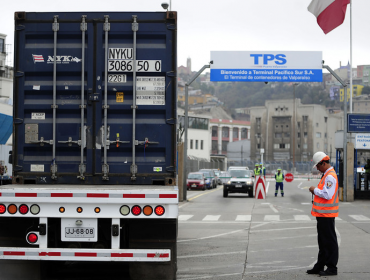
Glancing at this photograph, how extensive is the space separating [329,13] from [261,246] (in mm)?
7789

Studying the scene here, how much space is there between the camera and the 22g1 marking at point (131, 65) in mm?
8594

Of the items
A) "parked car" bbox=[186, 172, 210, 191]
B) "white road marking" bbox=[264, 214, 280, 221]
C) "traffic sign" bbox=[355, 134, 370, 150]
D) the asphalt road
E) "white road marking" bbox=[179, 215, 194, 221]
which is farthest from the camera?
"parked car" bbox=[186, 172, 210, 191]

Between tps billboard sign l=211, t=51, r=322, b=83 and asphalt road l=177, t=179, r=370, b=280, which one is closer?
asphalt road l=177, t=179, r=370, b=280

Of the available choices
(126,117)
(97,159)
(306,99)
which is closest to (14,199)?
(97,159)

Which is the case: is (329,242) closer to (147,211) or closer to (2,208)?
(147,211)

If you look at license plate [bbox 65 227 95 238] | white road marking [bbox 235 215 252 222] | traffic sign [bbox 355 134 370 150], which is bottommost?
white road marking [bbox 235 215 252 222]

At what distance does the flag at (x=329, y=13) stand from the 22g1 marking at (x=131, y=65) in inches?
394

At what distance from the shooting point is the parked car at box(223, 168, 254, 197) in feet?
114

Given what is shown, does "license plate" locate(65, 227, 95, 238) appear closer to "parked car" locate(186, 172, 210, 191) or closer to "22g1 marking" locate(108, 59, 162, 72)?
"22g1 marking" locate(108, 59, 162, 72)

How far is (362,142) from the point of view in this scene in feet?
99.6

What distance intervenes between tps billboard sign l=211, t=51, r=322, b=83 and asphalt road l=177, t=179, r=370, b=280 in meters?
9.55

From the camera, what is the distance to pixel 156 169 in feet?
28.1

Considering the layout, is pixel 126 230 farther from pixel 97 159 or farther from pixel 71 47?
pixel 71 47

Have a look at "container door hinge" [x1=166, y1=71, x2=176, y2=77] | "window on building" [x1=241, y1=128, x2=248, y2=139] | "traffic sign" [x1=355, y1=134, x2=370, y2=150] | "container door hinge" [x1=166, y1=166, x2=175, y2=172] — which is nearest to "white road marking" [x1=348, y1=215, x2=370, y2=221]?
"traffic sign" [x1=355, y1=134, x2=370, y2=150]
